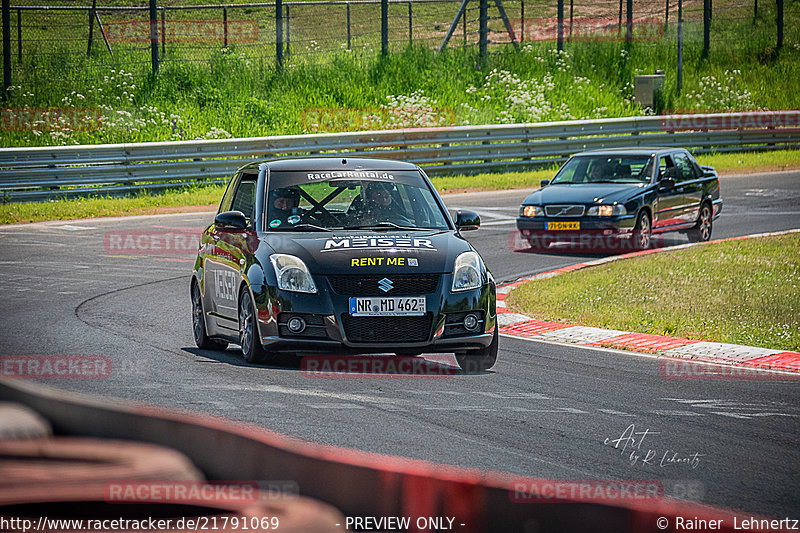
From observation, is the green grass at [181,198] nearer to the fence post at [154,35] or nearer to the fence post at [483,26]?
the fence post at [154,35]

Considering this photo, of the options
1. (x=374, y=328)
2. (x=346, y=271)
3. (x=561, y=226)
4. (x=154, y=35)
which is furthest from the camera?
(x=154, y=35)

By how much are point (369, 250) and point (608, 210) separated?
28.6ft

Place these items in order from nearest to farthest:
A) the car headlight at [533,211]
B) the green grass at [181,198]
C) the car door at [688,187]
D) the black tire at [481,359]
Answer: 1. the black tire at [481,359]
2. the car headlight at [533,211]
3. the car door at [688,187]
4. the green grass at [181,198]

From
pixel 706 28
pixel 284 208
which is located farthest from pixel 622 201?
pixel 706 28

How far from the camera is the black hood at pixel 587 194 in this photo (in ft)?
56.0

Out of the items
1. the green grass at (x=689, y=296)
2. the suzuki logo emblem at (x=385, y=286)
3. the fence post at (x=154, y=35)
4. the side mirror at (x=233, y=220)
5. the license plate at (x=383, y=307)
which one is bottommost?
the green grass at (x=689, y=296)

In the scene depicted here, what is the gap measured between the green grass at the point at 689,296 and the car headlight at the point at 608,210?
85cm

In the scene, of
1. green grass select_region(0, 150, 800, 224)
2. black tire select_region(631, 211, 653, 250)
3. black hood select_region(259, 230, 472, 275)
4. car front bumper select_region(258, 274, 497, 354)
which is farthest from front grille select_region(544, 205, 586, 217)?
car front bumper select_region(258, 274, 497, 354)

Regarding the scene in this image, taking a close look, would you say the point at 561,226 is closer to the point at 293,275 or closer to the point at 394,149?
the point at 293,275

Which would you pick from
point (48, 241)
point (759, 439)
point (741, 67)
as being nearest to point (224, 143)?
point (48, 241)

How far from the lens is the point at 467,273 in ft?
29.1

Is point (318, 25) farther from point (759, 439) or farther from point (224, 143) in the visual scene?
point (759, 439)

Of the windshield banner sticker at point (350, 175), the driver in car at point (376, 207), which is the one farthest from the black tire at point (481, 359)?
the windshield banner sticker at point (350, 175)

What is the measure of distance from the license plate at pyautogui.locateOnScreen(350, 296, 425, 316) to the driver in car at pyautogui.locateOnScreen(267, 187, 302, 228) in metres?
1.40
